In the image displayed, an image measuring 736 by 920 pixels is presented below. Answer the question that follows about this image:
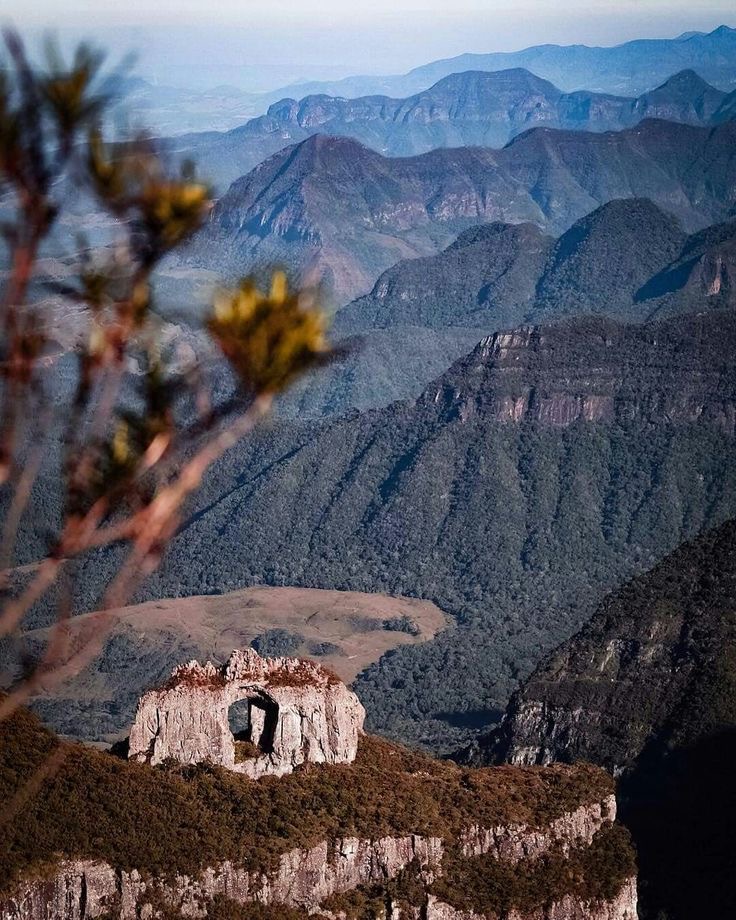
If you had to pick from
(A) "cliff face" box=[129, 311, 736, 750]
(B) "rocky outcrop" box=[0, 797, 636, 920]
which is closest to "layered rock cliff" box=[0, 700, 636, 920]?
(B) "rocky outcrop" box=[0, 797, 636, 920]

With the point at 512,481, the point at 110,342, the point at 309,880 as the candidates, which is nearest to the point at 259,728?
the point at 309,880

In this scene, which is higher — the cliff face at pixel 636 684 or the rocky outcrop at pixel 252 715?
the rocky outcrop at pixel 252 715

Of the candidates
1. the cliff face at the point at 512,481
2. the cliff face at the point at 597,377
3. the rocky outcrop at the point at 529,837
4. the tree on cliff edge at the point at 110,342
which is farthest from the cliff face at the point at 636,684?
the cliff face at the point at 597,377

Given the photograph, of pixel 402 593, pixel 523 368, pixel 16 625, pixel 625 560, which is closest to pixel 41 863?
pixel 16 625

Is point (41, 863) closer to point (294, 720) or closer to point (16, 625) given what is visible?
point (294, 720)

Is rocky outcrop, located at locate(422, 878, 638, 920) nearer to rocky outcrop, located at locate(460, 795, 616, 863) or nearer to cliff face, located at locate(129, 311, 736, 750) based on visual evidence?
rocky outcrop, located at locate(460, 795, 616, 863)

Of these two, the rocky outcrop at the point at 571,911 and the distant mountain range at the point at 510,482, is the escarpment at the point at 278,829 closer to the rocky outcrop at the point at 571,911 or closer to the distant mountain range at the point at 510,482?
the rocky outcrop at the point at 571,911

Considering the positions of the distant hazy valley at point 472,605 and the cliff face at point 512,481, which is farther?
the cliff face at point 512,481
